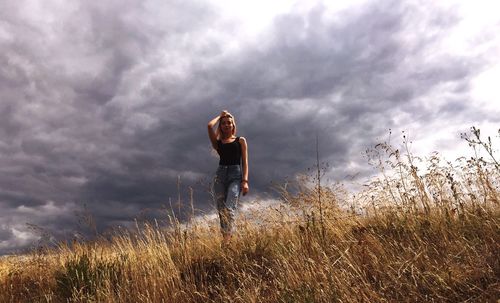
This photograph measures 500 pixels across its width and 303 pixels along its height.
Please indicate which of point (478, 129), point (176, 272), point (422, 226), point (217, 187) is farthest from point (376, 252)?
point (217, 187)

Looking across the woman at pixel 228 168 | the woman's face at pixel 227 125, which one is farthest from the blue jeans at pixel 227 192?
the woman's face at pixel 227 125

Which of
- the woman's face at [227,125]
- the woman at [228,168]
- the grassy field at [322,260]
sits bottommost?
the grassy field at [322,260]

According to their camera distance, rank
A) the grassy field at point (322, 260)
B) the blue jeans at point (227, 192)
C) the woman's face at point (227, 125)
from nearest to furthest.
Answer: the grassy field at point (322, 260), the blue jeans at point (227, 192), the woman's face at point (227, 125)

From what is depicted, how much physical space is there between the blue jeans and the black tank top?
8 centimetres

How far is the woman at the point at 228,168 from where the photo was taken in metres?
5.63

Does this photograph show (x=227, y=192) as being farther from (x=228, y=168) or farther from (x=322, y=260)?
(x=322, y=260)

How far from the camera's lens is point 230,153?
6.05 meters

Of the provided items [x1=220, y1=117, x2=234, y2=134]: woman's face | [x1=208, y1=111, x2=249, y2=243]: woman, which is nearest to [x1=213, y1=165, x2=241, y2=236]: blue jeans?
[x1=208, y1=111, x2=249, y2=243]: woman

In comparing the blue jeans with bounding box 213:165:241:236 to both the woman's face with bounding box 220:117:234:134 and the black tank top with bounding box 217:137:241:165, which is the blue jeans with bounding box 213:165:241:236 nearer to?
the black tank top with bounding box 217:137:241:165

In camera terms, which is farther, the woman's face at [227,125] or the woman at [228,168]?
the woman's face at [227,125]

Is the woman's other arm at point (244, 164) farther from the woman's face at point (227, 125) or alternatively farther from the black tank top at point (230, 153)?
the woman's face at point (227, 125)

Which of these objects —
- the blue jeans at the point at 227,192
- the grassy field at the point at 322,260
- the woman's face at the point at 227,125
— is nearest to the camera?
the grassy field at the point at 322,260

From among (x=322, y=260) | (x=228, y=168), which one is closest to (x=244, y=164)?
(x=228, y=168)

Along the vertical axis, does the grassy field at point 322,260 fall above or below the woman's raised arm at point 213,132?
below
